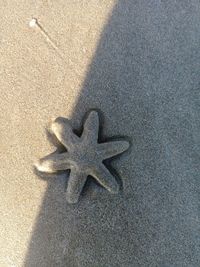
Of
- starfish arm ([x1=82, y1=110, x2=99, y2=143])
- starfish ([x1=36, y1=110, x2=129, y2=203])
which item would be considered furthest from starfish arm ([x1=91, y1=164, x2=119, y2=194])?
starfish arm ([x1=82, y1=110, x2=99, y2=143])

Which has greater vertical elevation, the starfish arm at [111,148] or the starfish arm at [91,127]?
the starfish arm at [91,127]

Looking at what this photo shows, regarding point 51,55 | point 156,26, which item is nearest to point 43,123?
point 51,55

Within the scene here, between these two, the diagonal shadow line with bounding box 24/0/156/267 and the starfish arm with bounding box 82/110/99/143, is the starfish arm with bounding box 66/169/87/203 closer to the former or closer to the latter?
the diagonal shadow line with bounding box 24/0/156/267

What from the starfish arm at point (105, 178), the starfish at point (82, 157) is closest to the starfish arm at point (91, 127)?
the starfish at point (82, 157)

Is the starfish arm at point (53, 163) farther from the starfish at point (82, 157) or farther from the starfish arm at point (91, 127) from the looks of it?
the starfish arm at point (91, 127)

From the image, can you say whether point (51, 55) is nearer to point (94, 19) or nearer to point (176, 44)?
point (94, 19)

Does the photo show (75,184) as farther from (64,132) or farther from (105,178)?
(64,132)

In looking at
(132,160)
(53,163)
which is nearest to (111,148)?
(132,160)

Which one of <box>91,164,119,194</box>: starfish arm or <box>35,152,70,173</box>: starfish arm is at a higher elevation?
<box>35,152,70,173</box>: starfish arm
